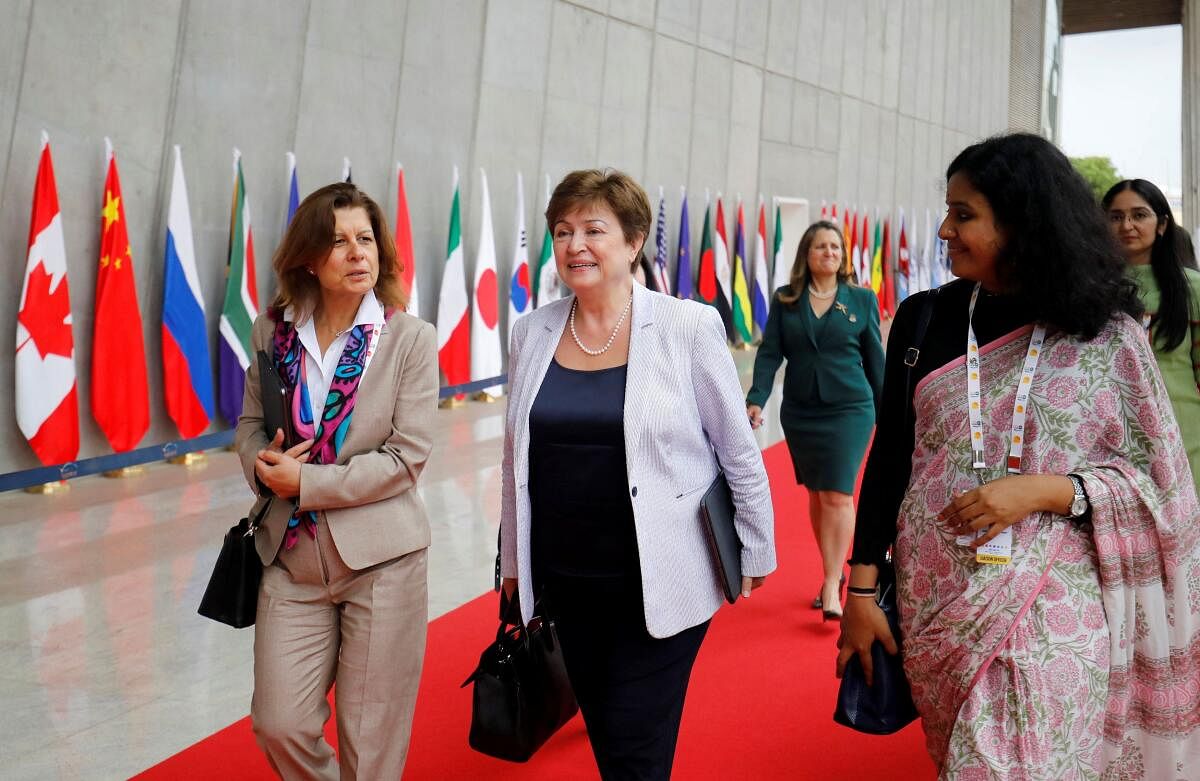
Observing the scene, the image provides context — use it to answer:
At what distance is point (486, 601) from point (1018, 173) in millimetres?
3289

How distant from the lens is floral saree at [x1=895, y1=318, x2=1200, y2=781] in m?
1.72

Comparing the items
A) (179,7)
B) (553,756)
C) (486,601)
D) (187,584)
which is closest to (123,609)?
(187,584)

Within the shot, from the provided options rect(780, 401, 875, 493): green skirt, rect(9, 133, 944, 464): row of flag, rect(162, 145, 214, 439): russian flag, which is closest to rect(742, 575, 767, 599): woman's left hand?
rect(780, 401, 875, 493): green skirt

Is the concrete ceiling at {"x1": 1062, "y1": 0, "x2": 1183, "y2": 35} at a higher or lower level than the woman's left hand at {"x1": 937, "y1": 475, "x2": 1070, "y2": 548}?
higher

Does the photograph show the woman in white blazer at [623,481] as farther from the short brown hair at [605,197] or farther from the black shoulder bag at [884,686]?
the black shoulder bag at [884,686]

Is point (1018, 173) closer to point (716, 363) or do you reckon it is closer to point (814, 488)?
point (716, 363)

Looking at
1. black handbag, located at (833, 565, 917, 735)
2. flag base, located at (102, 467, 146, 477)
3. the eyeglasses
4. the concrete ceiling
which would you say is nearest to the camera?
black handbag, located at (833, 565, 917, 735)

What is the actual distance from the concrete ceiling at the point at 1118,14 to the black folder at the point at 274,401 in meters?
35.2

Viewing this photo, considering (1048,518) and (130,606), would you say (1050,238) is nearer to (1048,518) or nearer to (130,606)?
(1048,518)

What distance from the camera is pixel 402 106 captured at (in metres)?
8.87

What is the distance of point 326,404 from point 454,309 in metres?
6.78

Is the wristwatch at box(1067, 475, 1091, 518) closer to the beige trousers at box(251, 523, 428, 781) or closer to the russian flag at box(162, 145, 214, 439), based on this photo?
the beige trousers at box(251, 523, 428, 781)

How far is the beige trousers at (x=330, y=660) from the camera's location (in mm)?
2289

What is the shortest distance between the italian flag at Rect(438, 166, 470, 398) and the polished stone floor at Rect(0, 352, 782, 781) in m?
1.90
